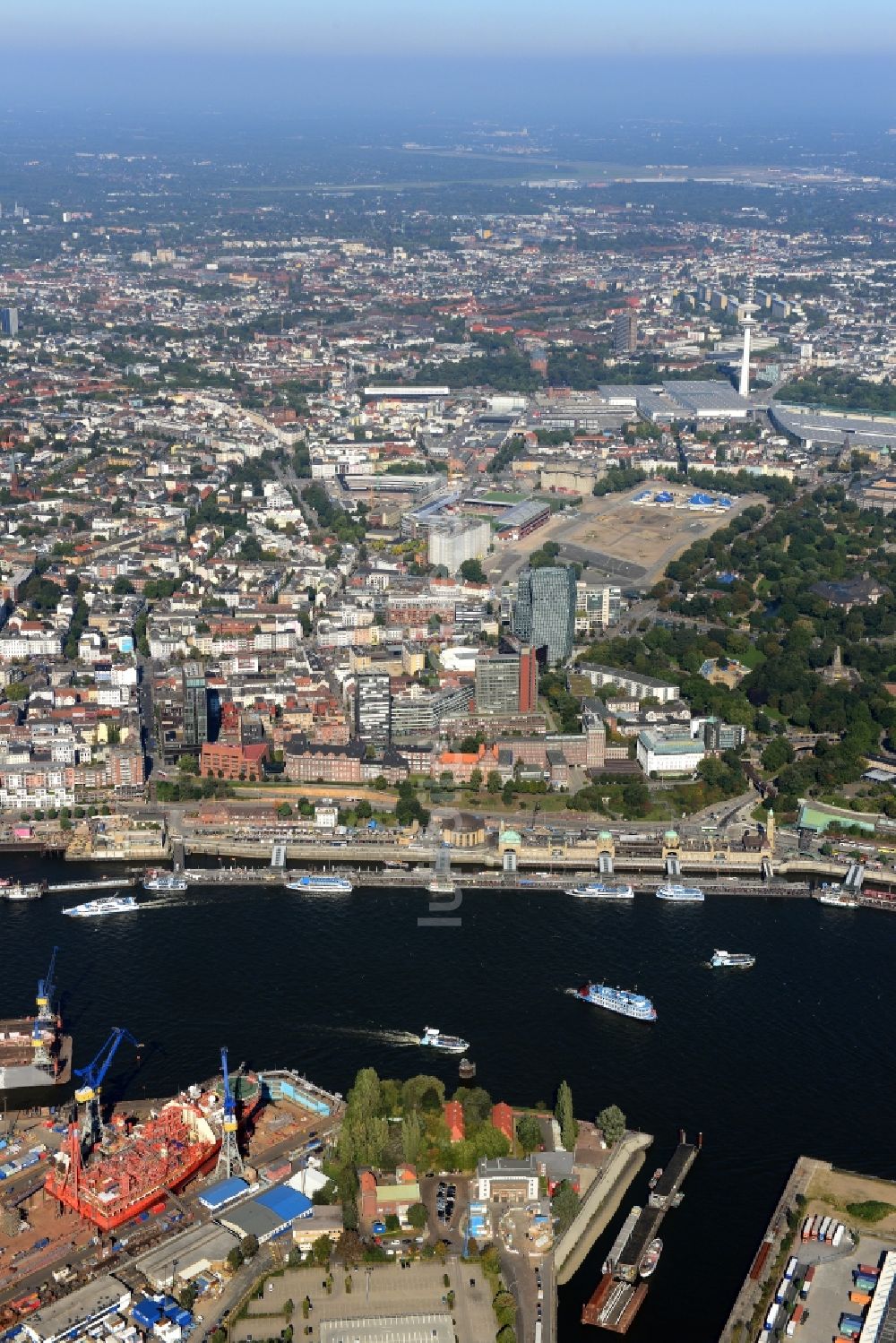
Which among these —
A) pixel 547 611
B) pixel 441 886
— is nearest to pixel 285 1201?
pixel 441 886

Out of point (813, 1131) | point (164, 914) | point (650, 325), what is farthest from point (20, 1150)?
point (650, 325)

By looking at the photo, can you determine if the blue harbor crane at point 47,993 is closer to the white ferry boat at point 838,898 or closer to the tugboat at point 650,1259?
the tugboat at point 650,1259

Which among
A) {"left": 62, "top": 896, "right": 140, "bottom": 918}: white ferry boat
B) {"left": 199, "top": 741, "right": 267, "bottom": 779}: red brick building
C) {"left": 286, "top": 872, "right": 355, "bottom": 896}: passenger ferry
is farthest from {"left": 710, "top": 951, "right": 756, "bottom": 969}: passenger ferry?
{"left": 199, "top": 741, "right": 267, "bottom": 779}: red brick building

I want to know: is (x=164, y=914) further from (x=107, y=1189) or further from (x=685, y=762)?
(x=685, y=762)

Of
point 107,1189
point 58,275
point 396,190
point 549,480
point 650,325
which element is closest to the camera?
point 107,1189

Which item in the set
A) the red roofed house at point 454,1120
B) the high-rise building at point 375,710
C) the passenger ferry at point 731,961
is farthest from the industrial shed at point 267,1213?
the high-rise building at point 375,710

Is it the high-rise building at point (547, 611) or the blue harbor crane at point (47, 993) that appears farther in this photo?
the high-rise building at point (547, 611)
